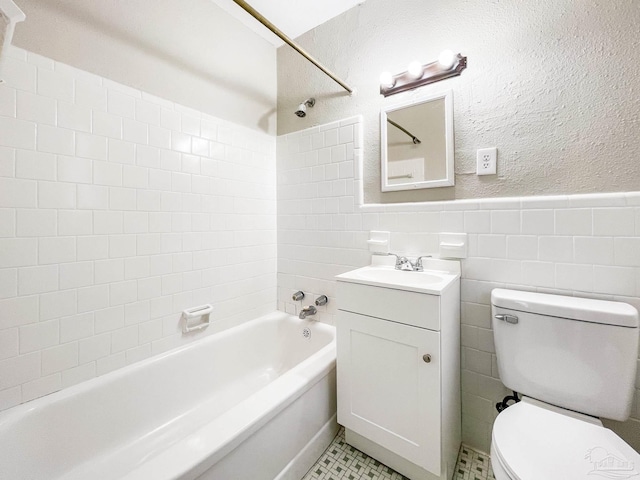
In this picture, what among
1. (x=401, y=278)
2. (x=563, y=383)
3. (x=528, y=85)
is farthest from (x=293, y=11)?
(x=563, y=383)

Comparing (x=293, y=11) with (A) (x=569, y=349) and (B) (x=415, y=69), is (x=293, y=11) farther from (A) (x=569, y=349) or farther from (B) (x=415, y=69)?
(A) (x=569, y=349)

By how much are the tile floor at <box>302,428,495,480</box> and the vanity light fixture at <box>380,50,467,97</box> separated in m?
1.92

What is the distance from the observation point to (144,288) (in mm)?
1437

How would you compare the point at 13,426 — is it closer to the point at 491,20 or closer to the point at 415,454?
the point at 415,454

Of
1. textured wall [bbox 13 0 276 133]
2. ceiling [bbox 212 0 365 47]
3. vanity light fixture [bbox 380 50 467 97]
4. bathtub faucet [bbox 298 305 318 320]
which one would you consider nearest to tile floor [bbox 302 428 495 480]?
bathtub faucet [bbox 298 305 318 320]

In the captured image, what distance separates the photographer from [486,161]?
1333 mm

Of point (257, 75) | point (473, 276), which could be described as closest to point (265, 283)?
point (473, 276)

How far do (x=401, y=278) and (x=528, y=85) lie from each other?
105 cm

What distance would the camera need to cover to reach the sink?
117 centimetres

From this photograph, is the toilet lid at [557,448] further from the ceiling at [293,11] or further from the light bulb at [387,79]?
the ceiling at [293,11]

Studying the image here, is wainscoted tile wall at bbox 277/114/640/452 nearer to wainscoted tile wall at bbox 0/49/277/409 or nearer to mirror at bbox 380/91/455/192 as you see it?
mirror at bbox 380/91/455/192

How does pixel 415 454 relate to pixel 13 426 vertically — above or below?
below

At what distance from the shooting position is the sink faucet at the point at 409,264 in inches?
58.7

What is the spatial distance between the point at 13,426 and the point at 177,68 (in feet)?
5.79
